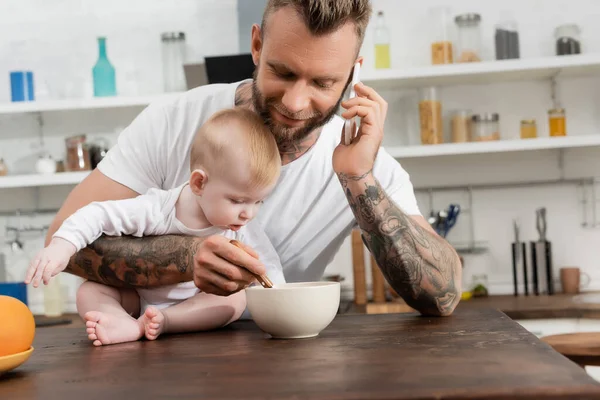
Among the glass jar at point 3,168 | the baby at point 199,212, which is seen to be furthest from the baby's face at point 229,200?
the glass jar at point 3,168

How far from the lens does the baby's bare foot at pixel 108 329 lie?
1.31m

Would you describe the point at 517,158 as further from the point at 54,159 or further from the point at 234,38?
the point at 54,159

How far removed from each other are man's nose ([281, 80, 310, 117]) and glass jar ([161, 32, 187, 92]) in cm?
230

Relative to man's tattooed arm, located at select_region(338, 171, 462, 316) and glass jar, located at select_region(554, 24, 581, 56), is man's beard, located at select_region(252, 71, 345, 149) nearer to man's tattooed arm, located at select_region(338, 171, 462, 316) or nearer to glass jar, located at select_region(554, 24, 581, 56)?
man's tattooed arm, located at select_region(338, 171, 462, 316)

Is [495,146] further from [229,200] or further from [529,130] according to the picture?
[229,200]

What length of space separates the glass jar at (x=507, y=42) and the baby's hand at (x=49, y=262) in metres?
2.69

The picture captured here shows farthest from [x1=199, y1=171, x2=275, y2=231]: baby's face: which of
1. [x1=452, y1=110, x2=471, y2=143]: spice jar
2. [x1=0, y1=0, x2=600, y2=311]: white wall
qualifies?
[x1=0, y1=0, x2=600, y2=311]: white wall

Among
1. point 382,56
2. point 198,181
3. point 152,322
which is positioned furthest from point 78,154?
point 152,322

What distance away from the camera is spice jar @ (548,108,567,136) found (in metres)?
3.56

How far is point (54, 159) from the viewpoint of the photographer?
3994mm

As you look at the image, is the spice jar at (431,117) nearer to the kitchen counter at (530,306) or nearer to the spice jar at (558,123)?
the spice jar at (558,123)

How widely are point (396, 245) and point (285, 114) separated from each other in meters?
0.36

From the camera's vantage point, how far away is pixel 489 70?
11.5 ft

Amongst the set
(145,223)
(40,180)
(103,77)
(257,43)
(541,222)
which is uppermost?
(103,77)
